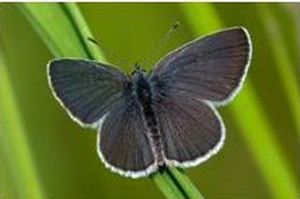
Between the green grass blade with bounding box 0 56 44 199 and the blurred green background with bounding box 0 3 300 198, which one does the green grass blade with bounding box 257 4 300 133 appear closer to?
the blurred green background with bounding box 0 3 300 198

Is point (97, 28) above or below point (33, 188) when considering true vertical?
above

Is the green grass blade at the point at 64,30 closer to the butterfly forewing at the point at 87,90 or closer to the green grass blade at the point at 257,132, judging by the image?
the butterfly forewing at the point at 87,90

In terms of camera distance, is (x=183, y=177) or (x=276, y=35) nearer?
(x=183, y=177)

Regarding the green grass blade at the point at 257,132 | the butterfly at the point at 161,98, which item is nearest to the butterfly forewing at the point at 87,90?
the butterfly at the point at 161,98

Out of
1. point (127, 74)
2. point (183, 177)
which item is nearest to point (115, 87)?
point (127, 74)

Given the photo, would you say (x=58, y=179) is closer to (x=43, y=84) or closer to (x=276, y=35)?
(x=43, y=84)
